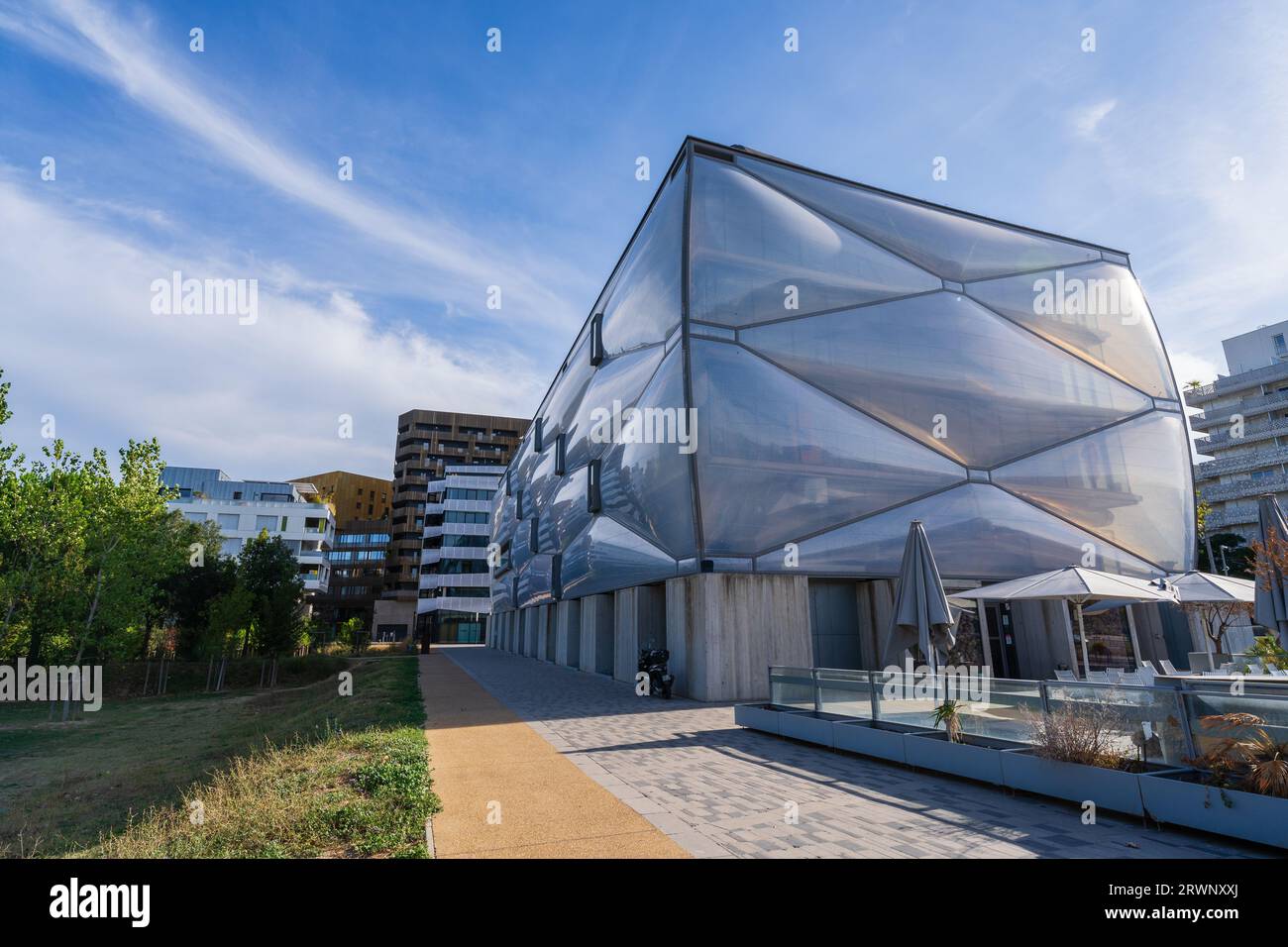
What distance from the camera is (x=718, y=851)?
5.38m

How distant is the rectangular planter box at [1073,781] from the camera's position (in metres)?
6.29

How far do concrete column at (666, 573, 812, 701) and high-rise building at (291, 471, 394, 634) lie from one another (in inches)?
3216

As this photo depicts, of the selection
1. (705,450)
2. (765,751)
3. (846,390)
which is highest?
(846,390)

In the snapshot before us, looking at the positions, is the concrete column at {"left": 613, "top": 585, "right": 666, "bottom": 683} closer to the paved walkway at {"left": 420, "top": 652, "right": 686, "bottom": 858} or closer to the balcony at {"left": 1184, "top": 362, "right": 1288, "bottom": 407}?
Answer: the paved walkway at {"left": 420, "top": 652, "right": 686, "bottom": 858}

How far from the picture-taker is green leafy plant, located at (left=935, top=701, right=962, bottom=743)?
857 centimetres

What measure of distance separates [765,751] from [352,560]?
4022 inches

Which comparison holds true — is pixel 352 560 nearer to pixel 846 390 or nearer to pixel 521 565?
pixel 521 565

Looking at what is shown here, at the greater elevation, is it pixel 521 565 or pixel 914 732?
pixel 521 565

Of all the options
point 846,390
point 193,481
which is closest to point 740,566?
point 846,390

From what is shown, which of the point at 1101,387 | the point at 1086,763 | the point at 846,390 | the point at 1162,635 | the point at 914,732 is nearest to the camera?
the point at 1086,763

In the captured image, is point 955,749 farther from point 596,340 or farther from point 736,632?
point 596,340

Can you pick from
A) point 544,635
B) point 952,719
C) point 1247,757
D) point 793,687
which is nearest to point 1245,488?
point 544,635

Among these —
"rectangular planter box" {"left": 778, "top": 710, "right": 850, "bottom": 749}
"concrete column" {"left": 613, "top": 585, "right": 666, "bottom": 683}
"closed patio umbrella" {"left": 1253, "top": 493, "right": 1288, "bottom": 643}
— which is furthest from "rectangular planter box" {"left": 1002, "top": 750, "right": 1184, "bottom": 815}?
"concrete column" {"left": 613, "top": 585, "right": 666, "bottom": 683}
